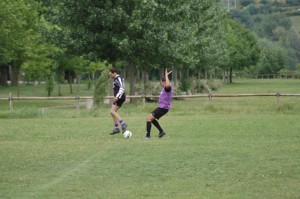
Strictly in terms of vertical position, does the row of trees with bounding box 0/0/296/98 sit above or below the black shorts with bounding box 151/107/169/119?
above

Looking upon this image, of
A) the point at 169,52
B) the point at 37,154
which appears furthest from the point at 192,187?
the point at 169,52

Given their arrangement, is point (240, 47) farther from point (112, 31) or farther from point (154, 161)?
point (154, 161)

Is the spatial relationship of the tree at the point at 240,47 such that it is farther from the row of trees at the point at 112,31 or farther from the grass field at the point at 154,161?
the grass field at the point at 154,161

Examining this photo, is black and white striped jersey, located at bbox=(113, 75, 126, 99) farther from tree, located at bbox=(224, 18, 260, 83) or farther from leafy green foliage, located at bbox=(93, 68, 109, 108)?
tree, located at bbox=(224, 18, 260, 83)

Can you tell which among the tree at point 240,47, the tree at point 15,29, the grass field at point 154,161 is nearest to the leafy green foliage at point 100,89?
the grass field at point 154,161

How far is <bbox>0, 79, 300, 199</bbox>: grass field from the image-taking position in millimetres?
10172

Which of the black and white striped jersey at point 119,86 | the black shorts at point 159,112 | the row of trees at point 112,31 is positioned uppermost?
the row of trees at point 112,31

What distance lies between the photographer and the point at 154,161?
43.7 ft

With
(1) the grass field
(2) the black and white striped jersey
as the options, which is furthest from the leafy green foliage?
(2) the black and white striped jersey

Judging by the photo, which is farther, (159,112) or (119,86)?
(119,86)

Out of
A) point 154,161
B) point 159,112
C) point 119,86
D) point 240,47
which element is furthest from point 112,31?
point 240,47

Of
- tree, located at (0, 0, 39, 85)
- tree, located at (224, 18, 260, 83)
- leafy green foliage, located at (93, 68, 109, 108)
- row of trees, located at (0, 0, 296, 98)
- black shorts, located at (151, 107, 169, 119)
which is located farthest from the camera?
tree, located at (224, 18, 260, 83)

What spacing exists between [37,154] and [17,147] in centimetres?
181

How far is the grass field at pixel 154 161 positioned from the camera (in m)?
10.2
